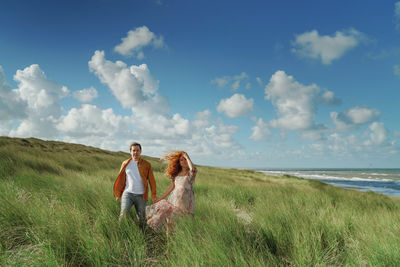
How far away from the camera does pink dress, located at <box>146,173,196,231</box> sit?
12.8 feet

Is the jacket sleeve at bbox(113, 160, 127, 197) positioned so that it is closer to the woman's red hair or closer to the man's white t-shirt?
the man's white t-shirt

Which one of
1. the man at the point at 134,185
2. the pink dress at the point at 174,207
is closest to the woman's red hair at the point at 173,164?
the pink dress at the point at 174,207

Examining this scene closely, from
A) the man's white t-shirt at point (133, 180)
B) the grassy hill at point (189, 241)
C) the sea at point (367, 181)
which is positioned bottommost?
the sea at point (367, 181)

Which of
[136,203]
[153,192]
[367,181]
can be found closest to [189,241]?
[136,203]

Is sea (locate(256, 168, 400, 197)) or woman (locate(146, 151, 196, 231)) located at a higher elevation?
woman (locate(146, 151, 196, 231))

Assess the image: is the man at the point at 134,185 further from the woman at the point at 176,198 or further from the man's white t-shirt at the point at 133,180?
the woman at the point at 176,198

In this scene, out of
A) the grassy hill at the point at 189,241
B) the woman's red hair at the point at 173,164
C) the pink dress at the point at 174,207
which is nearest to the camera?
the grassy hill at the point at 189,241

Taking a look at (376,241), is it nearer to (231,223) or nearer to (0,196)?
(231,223)

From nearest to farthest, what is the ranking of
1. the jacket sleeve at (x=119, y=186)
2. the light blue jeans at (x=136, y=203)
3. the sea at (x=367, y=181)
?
the light blue jeans at (x=136, y=203) → the jacket sleeve at (x=119, y=186) → the sea at (x=367, y=181)

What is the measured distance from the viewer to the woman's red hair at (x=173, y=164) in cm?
462

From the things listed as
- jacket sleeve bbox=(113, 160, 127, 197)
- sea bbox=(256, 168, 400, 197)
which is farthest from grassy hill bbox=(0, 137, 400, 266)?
sea bbox=(256, 168, 400, 197)

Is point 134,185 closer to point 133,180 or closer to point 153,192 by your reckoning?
point 133,180

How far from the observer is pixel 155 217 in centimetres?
390

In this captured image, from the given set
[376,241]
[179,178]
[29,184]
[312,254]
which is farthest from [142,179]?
[29,184]
